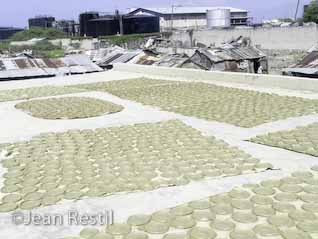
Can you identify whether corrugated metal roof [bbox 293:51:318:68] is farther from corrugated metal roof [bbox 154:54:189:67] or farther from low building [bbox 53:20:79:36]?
low building [bbox 53:20:79:36]

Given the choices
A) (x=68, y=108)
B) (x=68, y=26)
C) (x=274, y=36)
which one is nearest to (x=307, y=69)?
(x=68, y=108)

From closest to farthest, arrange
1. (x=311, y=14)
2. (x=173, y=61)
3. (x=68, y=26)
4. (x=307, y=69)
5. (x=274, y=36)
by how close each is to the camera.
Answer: (x=307, y=69) → (x=173, y=61) → (x=274, y=36) → (x=311, y=14) → (x=68, y=26)

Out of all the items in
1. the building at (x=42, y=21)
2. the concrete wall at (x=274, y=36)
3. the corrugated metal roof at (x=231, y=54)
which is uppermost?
the building at (x=42, y=21)

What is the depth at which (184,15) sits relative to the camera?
2889 inches

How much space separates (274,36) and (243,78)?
18878 millimetres

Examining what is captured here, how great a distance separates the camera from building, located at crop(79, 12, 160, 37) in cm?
5156

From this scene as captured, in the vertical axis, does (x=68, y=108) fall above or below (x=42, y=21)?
below

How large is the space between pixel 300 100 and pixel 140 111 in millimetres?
3117

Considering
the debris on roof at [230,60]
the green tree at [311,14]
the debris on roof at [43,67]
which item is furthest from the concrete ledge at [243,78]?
the green tree at [311,14]

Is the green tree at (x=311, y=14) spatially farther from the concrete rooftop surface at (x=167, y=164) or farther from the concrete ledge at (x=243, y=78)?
the concrete rooftop surface at (x=167, y=164)

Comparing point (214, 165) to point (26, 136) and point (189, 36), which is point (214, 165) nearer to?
point (26, 136)

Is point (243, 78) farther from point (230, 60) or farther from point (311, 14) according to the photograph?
point (311, 14)

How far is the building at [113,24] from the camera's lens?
51.6m

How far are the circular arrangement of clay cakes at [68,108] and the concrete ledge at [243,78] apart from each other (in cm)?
369
